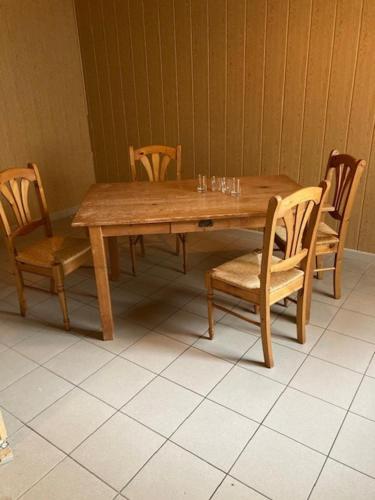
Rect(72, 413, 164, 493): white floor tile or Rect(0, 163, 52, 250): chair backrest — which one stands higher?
Rect(0, 163, 52, 250): chair backrest

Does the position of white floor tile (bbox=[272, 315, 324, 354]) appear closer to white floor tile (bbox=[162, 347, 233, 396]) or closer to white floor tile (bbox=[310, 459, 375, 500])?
white floor tile (bbox=[162, 347, 233, 396])

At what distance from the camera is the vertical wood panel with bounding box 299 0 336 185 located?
9.18 feet

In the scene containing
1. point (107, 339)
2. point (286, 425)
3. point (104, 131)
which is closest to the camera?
point (286, 425)

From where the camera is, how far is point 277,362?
2.02m

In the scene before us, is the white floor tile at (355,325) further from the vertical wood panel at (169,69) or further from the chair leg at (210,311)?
the vertical wood panel at (169,69)

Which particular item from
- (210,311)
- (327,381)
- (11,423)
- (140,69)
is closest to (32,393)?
(11,423)

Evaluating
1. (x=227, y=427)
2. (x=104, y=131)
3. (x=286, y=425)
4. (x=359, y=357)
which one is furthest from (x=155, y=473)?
(x=104, y=131)

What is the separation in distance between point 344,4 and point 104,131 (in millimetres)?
2723

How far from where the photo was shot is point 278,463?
1477 mm

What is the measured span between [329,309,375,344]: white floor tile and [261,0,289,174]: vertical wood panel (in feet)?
4.91

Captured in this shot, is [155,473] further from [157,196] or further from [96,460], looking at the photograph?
[157,196]

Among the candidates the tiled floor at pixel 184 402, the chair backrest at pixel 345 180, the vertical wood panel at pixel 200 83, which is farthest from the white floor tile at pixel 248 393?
the vertical wood panel at pixel 200 83

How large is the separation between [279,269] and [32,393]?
134cm

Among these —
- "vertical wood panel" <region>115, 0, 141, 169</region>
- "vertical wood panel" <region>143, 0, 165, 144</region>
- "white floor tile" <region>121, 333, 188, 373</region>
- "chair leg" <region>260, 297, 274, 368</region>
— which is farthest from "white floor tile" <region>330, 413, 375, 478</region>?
"vertical wood panel" <region>115, 0, 141, 169</region>
